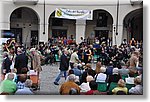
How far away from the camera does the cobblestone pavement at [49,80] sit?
13.6 metres

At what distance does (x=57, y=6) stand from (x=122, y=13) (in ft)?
3.06

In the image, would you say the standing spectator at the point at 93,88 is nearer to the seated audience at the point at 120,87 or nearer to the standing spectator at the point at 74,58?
the seated audience at the point at 120,87

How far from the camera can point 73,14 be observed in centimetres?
1378

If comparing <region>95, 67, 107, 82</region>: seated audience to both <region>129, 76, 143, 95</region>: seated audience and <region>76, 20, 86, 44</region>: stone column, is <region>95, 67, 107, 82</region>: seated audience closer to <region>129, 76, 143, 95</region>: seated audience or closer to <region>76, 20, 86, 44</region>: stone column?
<region>129, 76, 143, 95</region>: seated audience

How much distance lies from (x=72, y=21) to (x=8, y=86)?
1.30m

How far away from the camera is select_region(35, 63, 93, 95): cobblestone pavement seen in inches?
537

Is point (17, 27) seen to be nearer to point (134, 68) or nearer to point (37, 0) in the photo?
point (37, 0)

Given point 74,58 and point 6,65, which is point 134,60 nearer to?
point 74,58

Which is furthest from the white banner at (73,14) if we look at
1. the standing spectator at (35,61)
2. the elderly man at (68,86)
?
the elderly man at (68,86)

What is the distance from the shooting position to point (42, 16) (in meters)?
13.8

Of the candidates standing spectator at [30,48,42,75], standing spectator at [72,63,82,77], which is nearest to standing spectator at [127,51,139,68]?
standing spectator at [72,63,82,77]

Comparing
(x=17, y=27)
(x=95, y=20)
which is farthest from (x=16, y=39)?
(x=95, y=20)

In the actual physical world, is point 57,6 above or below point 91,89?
above

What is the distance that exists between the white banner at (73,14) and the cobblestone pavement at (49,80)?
2.33 feet
